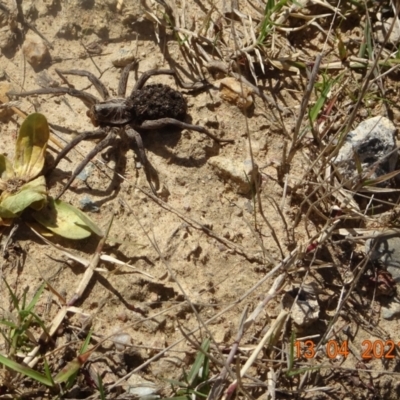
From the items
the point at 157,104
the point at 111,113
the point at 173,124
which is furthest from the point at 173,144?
the point at 111,113

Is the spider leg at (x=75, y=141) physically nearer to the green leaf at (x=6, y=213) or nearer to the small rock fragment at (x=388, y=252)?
the green leaf at (x=6, y=213)

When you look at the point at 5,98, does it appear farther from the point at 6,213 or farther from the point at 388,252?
the point at 388,252

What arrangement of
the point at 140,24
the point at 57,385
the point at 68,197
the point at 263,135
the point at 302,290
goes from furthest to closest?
1. the point at 140,24
2. the point at 263,135
3. the point at 68,197
4. the point at 302,290
5. the point at 57,385

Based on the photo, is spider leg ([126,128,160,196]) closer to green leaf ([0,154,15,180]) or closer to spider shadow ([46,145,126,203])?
spider shadow ([46,145,126,203])

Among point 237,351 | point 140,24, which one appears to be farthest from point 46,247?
point 140,24

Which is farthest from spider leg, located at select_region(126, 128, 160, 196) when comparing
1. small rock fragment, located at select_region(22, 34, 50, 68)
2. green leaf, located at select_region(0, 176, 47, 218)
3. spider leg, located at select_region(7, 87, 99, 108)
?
small rock fragment, located at select_region(22, 34, 50, 68)

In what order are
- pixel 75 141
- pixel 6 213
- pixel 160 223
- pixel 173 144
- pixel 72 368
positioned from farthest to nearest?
pixel 173 144 < pixel 75 141 < pixel 160 223 < pixel 6 213 < pixel 72 368

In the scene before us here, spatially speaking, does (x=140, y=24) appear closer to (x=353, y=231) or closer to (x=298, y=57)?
(x=298, y=57)
